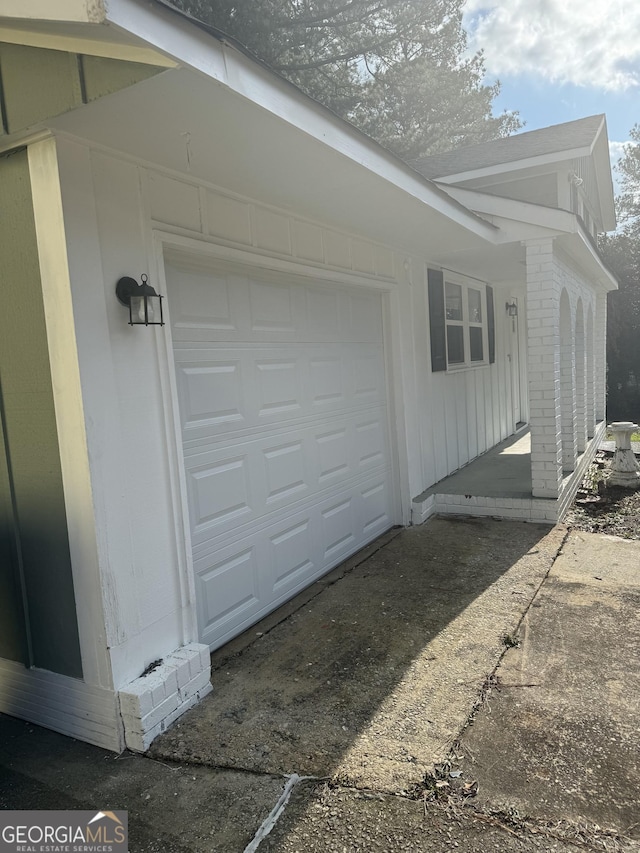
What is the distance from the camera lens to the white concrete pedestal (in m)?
6.96

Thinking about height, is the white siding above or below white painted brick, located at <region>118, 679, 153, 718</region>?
above

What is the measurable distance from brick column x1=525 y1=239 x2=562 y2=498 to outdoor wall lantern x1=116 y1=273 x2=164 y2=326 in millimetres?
3864

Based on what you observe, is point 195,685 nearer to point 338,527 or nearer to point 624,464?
point 338,527

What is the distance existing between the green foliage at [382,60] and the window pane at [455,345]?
6.86 m

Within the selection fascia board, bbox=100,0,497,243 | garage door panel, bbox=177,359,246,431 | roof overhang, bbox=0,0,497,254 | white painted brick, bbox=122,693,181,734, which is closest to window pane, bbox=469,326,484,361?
roof overhang, bbox=0,0,497,254

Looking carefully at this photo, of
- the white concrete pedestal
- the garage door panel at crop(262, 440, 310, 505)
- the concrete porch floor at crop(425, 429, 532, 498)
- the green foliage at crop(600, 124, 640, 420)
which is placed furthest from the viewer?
the green foliage at crop(600, 124, 640, 420)

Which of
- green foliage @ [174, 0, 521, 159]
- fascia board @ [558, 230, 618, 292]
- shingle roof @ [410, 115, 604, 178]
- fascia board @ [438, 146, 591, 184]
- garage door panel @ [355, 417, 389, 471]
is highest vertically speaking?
green foliage @ [174, 0, 521, 159]

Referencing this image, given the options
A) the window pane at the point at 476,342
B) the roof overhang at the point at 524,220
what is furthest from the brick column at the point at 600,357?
the roof overhang at the point at 524,220

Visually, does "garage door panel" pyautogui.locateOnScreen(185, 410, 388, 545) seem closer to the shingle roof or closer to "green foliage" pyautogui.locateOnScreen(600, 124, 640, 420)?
the shingle roof

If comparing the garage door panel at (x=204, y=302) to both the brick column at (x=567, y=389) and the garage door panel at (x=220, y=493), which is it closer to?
the garage door panel at (x=220, y=493)

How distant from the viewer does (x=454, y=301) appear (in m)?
7.04

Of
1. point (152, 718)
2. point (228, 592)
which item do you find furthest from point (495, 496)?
point (152, 718)

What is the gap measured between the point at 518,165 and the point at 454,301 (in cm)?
208

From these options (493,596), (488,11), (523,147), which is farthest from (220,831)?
(488,11)
